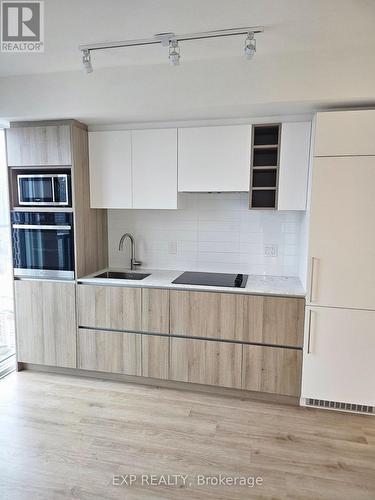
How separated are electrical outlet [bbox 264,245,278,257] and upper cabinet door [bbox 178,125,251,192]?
672 millimetres

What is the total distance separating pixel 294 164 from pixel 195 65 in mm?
1093

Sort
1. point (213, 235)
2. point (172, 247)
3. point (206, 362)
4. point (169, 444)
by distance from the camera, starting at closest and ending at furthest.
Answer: point (169, 444), point (206, 362), point (213, 235), point (172, 247)

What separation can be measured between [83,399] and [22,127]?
2453 mm

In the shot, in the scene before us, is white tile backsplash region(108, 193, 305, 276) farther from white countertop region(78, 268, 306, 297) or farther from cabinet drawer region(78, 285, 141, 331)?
cabinet drawer region(78, 285, 141, 331)

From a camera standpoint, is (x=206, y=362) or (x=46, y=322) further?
(x=46, y=322)

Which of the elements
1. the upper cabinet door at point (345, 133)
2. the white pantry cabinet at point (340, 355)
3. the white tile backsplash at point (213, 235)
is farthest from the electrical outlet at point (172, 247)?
the upper cabinet door at point (345, 133)

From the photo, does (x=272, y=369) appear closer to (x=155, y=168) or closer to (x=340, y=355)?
(x=340, y=355)

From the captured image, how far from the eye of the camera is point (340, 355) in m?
2.53

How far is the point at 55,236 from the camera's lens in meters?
3.04

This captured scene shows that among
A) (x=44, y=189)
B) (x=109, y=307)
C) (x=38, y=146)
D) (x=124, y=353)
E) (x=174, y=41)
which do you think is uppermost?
(x=174, y=41)

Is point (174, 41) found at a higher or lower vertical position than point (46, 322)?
Result: higher

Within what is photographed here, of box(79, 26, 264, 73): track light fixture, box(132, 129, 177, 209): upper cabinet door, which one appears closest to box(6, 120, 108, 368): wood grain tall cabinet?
box(132, 129, 177, 209): upper cabinet door

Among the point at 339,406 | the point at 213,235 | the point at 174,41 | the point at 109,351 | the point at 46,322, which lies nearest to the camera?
the point at 174,41

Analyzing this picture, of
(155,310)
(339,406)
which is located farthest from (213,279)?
(339,406)
